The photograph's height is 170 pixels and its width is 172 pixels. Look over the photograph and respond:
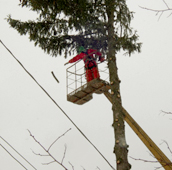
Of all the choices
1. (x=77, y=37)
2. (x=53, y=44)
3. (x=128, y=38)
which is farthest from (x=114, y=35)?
(x=53, y=44)

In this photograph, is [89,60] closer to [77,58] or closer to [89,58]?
[89,58]

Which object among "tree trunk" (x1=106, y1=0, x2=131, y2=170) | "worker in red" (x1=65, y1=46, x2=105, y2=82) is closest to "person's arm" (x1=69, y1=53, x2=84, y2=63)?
"worker in red" (x1=65, y1=46, x2=105, y2=82)

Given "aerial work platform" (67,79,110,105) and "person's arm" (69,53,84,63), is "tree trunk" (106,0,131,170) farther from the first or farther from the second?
"person's arm" (69,53,84,63)

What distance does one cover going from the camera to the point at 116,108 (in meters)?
7.54

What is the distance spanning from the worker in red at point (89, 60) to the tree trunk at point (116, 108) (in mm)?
1172

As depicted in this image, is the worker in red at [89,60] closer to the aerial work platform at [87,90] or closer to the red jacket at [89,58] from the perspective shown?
the red jacket at [89,58]

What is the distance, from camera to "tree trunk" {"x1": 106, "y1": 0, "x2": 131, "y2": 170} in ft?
22.4

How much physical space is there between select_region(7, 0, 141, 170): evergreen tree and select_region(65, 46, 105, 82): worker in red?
23cm

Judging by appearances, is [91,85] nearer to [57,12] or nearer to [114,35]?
[114,35]

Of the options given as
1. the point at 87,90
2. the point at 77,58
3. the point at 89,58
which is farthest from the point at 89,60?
the point at 87,90

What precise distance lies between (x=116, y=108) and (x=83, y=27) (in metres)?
3.06

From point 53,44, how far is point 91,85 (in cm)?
193

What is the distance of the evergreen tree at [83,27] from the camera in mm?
8094

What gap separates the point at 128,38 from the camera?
9508 millimetres
